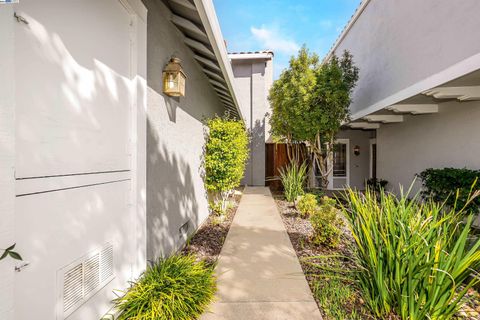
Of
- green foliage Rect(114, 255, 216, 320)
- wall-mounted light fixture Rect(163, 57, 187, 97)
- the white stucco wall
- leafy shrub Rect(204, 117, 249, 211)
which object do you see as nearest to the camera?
the white stucco wall

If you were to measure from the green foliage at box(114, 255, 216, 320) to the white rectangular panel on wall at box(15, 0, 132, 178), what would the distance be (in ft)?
4.23

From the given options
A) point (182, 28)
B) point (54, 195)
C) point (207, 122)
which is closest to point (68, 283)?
point (54, 195)

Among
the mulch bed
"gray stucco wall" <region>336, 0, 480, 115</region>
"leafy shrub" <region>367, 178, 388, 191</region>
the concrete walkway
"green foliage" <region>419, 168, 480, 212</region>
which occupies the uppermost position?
"gray stucco wall" <region>336, 0, 480, 115</region>

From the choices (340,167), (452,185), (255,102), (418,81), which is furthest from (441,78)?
(255,102)

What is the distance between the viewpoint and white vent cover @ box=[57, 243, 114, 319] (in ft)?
6.14

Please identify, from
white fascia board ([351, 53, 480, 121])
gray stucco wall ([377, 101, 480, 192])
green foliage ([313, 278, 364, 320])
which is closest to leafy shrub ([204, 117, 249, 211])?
green foliage ([313, 278, 364, 320])

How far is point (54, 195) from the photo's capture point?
1.83 metres

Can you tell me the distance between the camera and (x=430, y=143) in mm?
7301

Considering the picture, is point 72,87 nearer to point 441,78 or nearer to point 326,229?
point 326,229

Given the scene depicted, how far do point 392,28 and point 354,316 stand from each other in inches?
338

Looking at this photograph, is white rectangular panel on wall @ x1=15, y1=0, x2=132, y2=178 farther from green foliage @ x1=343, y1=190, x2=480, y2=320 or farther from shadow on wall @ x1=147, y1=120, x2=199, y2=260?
green foliage @ x1=343, y1=190, x2=480, y2=320

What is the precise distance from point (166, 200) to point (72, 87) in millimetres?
2113

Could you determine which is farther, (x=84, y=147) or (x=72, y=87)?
(x=84, y=147)

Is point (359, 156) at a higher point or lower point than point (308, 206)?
higher
